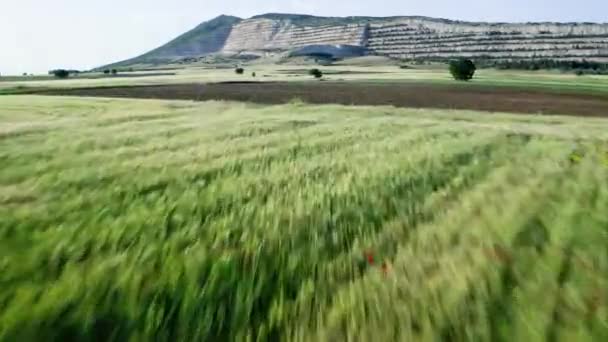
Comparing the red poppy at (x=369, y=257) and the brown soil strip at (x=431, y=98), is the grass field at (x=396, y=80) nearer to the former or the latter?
the brown soil strip at (x=431, y=98)

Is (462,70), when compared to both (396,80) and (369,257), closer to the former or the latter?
(396,80)

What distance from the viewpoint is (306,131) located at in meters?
15.9

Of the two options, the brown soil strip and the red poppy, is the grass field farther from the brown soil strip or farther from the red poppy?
the red poppy

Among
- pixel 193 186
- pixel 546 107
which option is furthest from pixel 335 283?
pixel 546 107

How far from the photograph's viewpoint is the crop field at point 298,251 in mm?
3275

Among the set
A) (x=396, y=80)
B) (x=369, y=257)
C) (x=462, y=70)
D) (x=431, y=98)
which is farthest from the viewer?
(x=462, y=70)

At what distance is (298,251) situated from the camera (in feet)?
15.1

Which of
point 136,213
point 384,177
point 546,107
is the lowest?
point 546,107

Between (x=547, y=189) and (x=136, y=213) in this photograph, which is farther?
(x=547, y=189)

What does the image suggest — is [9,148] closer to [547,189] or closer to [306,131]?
[306,131]

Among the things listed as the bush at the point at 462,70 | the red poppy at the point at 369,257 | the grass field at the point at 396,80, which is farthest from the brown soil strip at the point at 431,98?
the bush at the point at 462,70

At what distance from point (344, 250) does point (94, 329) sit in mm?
2283

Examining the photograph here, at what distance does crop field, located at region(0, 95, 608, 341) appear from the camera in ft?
10.7

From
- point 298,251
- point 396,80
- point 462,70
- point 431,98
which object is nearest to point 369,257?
point 298,251
